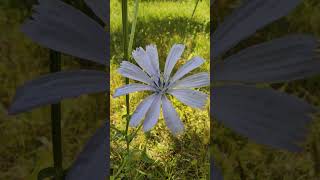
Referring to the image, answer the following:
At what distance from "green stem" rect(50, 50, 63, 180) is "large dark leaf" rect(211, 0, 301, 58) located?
5.0 inches

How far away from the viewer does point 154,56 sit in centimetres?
45

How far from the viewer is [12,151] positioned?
0.50 metres

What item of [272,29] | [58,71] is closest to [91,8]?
[58,71]

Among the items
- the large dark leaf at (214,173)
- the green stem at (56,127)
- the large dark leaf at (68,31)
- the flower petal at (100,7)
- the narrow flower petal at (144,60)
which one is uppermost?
the flower petal at (100,7)

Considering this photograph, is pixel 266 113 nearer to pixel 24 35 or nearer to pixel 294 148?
pixel 294 148

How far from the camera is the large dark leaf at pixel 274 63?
16.9 inches

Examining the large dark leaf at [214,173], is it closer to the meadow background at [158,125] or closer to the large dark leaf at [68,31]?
the meadow background at [158,125]

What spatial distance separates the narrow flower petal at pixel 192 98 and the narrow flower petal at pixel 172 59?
2 cm

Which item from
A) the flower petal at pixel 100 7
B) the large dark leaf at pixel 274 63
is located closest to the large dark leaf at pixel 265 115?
the large dark leaf at pixel 274 63

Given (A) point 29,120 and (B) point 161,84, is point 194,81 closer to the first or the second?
(B) point 161,84

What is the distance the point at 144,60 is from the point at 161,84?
0.02 meters

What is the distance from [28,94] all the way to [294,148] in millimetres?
209

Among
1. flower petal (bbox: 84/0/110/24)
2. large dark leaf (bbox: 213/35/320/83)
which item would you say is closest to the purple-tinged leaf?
flower petal (bbox: 84/0/110/24)

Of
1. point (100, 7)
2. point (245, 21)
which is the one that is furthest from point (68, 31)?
point (245, 21)
